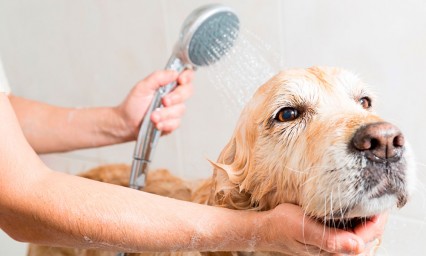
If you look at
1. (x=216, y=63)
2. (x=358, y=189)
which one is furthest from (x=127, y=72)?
(x=358, y=189)

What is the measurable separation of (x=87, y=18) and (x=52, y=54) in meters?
0.29

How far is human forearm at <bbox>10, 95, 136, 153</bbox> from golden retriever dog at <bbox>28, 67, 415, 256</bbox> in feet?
1.22

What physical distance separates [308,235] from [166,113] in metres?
0.69

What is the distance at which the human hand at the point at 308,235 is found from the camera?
0.83 m

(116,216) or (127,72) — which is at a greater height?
(127,72)

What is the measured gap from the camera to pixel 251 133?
1121mm

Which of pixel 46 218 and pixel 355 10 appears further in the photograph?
pixel 355 10

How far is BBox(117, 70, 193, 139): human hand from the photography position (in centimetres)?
146

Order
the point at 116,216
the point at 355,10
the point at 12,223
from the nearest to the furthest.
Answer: the point at 116,216, the point at 12,223, the point at 355,10

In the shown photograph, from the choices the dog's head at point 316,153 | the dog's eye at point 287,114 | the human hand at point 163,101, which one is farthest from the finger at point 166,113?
the dog's eye at point 287,114

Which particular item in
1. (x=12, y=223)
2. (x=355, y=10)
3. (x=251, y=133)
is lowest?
(x=12, y=223)

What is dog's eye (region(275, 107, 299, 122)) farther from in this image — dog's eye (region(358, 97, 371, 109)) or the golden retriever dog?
dog's eye (region(358, 97, 371, 109))

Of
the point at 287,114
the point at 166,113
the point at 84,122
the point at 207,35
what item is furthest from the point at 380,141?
the point at 84,122

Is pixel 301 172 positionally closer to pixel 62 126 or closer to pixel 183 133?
pixel 62 126
